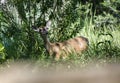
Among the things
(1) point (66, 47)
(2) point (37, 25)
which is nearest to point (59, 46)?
(1) point (66, 47)

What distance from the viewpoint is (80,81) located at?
2500 millimetres

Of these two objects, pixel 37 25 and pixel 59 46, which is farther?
pixel 37 25

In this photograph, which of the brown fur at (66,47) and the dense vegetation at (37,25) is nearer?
the dense vegetation at (37,25)

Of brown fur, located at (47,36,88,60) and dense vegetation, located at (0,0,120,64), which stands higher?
dense vegetation, located at (0,0,120,64)

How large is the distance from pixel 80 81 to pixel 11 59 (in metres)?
4.37

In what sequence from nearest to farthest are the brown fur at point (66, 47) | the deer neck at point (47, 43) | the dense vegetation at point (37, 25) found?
the dense vegetation at point (37, 25)
the brown fur at point (66, 47)
the deer neck at point (47, 43)

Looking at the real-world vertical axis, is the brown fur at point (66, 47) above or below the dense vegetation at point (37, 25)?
below

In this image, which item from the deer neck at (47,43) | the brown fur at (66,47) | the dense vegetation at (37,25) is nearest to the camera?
the dense vegetation at (37,25)

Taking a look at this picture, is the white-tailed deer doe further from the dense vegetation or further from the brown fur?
the dense vegetation

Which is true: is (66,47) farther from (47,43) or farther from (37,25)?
(37,25)

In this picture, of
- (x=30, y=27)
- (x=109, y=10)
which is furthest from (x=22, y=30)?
(x=109, y=10)

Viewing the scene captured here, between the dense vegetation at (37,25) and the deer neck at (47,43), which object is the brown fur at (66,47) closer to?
the deer neck at (47,43)

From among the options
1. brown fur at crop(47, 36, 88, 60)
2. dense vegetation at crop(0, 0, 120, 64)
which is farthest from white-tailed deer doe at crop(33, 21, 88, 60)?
dense vegetation at crop(0, 0, 120, 64)

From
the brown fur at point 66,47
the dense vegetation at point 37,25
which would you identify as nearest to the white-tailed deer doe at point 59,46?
the brown fur at point 66,47
